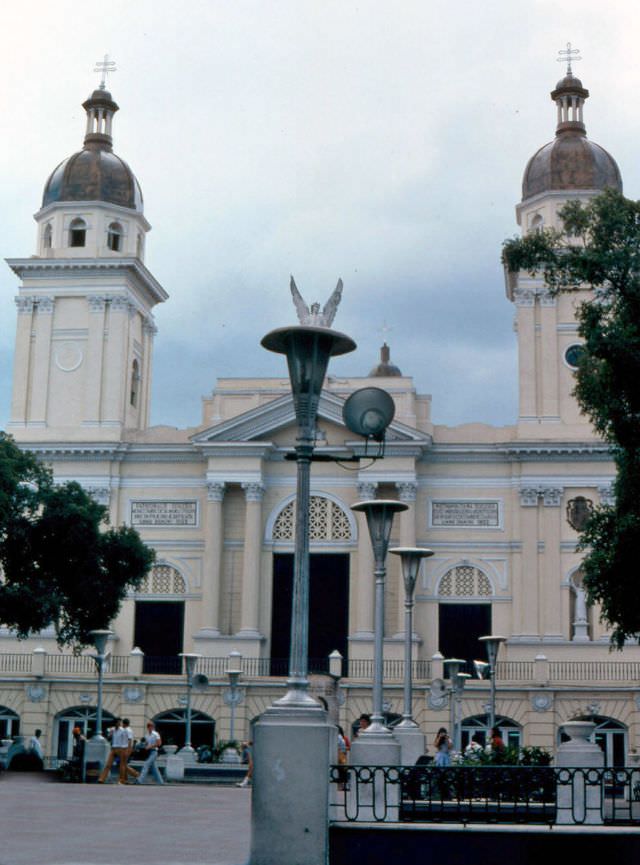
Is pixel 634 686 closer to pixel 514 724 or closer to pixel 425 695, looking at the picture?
pixel 514 724

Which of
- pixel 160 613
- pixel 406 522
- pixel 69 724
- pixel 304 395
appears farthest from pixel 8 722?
pixel 304 395

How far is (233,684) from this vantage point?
40625mm

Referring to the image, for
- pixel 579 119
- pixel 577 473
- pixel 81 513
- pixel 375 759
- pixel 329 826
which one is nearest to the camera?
pixel 329 826

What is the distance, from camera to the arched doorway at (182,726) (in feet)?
145

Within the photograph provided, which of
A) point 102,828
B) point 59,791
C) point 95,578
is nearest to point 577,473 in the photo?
point 95,578

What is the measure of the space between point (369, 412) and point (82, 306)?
128 feet

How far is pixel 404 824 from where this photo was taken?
13.4m

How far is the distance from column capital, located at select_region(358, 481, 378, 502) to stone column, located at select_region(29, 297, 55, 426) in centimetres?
1256

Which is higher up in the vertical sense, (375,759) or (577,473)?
(577,473)

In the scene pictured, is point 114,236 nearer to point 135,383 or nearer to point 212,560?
point 135,383

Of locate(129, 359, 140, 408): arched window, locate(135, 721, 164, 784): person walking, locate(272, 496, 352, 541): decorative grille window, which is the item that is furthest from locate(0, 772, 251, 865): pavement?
locate(129, 359, 140, 408): arched window

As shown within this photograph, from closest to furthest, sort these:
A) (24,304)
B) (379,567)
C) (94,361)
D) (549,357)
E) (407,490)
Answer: (379,567) < (407,490) < (549,357) < (94,361) < (24,304)

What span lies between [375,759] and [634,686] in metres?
26.2

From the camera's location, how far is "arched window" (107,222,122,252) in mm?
51938
